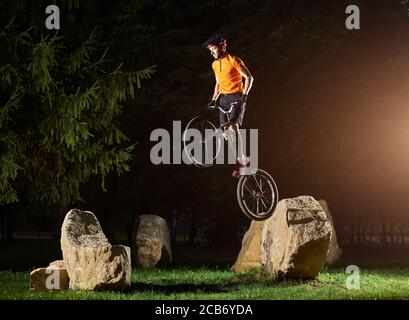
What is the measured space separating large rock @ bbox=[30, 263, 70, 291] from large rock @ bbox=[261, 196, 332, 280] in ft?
16.8

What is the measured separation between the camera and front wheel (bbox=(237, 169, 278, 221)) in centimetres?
1716

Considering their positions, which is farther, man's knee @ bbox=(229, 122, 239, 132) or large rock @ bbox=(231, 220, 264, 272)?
large rock @ bbox=(231, 220, 264, 272)

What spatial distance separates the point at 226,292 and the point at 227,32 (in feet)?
55.3

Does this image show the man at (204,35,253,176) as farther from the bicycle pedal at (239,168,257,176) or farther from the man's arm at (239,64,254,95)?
the bicycle pedal at (239,168,257,176)

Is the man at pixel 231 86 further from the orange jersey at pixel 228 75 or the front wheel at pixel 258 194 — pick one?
the front wheel at pixel 258 194

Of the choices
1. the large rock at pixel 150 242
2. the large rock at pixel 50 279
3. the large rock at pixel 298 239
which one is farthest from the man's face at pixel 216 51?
the large rock at pixel 150 242

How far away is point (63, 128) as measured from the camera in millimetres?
19078

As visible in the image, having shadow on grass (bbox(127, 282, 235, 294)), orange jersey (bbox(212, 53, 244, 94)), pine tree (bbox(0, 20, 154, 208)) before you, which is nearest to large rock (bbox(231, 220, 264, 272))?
shadow on grass (bbox(127, 282, 235, 294))

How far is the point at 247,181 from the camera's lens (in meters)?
17.2

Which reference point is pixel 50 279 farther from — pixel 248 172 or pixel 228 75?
pixel 228 75

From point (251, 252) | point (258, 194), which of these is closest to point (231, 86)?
point (258, 194)

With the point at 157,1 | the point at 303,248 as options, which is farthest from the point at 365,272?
the point at 157,1

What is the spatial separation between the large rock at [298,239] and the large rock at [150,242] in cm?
838

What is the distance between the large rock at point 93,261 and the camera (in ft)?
54.1
